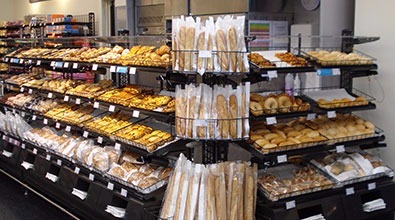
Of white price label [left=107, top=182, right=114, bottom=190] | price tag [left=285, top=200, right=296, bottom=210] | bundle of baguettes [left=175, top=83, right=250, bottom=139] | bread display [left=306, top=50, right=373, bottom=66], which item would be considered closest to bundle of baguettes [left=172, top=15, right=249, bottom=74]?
bundle of baguettes [left=175, top=83, right=250, bottom=139]

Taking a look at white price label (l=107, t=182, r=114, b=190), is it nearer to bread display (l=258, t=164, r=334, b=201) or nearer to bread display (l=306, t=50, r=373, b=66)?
bread display (l=258, t=164, r=334, b=201)

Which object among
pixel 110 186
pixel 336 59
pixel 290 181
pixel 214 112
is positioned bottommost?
pixel 110 186

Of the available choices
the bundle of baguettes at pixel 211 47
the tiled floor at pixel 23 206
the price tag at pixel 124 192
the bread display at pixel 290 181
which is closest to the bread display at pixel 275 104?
the bundle of baguettes at pixel 211 47

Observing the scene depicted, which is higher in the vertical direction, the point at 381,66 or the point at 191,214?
the point at 381,66

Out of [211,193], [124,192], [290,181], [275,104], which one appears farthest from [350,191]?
[124,192]

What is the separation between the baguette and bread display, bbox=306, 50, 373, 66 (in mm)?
880

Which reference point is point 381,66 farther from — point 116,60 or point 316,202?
point 116,60

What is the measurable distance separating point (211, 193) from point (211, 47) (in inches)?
34.9

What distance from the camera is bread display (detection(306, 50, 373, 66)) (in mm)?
3514

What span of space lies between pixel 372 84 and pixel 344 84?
0.23 meters

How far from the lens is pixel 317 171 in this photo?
354 cm

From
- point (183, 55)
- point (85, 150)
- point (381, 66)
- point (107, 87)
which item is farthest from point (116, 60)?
point (381, 66)

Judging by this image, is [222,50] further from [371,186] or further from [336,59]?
[371,186]

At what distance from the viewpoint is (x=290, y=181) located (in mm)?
3340
